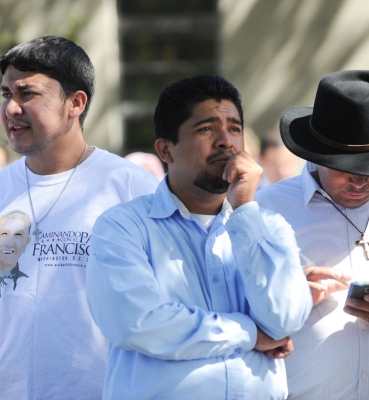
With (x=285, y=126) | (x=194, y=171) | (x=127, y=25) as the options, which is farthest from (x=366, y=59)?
(x=194, y=171)

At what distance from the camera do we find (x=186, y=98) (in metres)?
3.00

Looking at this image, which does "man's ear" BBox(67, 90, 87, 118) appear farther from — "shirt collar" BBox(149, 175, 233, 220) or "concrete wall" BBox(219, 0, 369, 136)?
"concrete wall" BBox(219, 0, 369, 136)

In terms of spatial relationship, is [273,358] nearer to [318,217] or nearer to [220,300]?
[220,300]

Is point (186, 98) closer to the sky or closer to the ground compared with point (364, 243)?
closer to the sky

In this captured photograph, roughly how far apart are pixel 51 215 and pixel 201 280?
0.93 meters

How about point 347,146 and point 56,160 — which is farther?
point 56,160

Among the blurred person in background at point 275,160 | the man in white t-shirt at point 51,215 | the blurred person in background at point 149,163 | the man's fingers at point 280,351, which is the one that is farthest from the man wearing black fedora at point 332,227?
the blurred person in background at point 275,160

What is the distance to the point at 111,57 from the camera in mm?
9391

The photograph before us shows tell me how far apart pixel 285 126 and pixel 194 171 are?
2.24 ft

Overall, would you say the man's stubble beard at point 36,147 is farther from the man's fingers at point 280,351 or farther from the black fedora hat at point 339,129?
the man's fingers at point 280,351

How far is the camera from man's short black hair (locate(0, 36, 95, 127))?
11.3 feet

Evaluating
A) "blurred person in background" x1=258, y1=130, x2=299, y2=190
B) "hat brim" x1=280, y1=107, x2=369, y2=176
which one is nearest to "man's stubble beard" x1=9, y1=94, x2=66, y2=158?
"hat brim" x1=280, y1=107, x2=369, y2=176

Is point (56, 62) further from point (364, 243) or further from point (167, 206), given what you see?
point (364, 243)

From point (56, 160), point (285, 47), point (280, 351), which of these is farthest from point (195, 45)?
point (280, 351)
